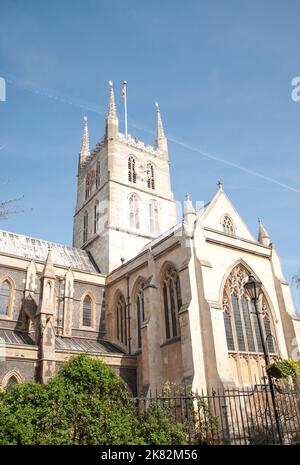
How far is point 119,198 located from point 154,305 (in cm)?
1414

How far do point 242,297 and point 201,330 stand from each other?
4.11 metres

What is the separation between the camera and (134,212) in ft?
109

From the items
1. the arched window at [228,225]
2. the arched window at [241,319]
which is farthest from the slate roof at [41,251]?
the arched window at [241,319]

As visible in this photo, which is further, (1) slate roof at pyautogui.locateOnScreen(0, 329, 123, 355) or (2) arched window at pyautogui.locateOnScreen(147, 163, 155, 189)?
(2) arched window at pyautogui.locateOnScreen(147, 163, 155, 189)

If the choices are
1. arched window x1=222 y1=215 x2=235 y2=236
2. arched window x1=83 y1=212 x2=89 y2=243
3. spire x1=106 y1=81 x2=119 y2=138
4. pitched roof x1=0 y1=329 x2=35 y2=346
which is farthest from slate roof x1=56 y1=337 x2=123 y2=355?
spire x1=106 y1=81 x2=119 y2=138

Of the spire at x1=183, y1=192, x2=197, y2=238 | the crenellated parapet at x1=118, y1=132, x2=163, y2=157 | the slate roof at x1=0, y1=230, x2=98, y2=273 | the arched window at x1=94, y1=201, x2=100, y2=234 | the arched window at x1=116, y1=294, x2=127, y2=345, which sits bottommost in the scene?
the arched window at x1=116, y1=294, x2=127, y2=345

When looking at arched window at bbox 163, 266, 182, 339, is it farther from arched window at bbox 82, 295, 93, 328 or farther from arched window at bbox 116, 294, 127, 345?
arched window at bbox 82, 295, 93, 328

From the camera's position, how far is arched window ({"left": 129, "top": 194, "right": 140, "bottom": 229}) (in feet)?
107

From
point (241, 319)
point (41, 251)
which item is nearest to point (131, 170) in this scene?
point (41, 251)

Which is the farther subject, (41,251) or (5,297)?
(41,251)

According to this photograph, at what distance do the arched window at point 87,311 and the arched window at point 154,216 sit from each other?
1001 cm

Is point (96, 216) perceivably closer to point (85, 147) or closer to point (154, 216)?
point (154, 216)

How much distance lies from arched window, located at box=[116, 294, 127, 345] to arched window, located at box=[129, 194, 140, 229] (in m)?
8.65
